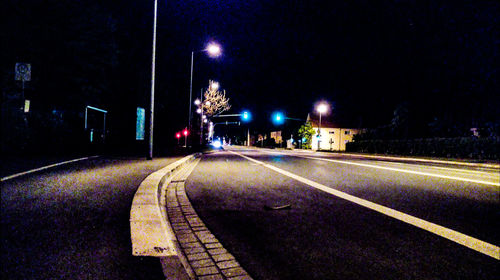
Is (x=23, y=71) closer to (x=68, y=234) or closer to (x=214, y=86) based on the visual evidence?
(x=68, y=234)

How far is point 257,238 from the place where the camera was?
12.6ft

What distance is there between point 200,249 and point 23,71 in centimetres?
1413

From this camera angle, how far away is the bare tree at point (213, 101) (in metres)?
43.8

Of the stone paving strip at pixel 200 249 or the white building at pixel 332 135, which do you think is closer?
the stone paving strip at pixel 200 249

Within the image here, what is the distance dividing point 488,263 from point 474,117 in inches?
2119

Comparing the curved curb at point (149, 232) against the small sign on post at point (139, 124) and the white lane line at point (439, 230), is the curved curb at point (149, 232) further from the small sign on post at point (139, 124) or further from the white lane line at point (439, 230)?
the small sign on post at point (139, 124)

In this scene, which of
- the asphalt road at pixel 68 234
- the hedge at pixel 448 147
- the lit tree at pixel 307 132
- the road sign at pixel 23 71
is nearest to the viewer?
the asphalt road at pixel 68 234

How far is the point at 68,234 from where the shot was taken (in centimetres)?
353

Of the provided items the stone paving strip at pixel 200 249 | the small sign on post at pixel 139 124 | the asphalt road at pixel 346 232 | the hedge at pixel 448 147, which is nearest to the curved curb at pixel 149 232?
the stone paving strip at pixel 200 249

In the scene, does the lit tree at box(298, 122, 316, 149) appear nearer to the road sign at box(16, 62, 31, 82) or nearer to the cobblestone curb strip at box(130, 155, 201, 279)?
the road sign at box(16, 62, 31, 82)

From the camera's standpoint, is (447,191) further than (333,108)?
No

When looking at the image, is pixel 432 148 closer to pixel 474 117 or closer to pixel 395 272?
pixel 474 117

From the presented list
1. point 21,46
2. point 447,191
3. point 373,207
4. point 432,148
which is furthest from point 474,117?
point 21,46

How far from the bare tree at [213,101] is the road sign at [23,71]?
98.5 feet
